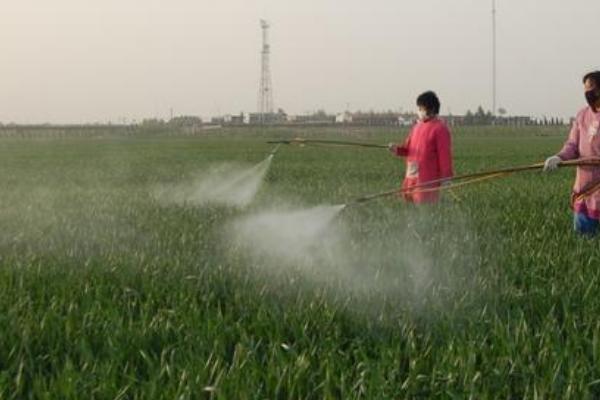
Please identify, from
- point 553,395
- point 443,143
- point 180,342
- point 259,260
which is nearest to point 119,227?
point 259,260

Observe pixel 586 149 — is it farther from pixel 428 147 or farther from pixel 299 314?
pixel 299 314

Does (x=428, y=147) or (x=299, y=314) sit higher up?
(x=428, y=147)

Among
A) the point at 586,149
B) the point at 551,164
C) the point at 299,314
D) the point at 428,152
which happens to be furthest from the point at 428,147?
the point at 299,314

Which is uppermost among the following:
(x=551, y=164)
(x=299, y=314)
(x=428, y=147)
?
(x=428, y=147)

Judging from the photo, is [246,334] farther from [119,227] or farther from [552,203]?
[552,203]

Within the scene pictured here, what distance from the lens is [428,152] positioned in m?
8.35

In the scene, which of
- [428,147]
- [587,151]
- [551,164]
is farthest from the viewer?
[428,147]

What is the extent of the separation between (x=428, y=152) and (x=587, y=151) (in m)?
2.10

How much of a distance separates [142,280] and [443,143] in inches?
171

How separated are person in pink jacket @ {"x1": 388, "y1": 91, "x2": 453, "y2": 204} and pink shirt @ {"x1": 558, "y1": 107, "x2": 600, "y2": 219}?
1.61 metres

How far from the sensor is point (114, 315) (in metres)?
3.88

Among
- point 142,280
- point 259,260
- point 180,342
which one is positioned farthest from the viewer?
point 259,260

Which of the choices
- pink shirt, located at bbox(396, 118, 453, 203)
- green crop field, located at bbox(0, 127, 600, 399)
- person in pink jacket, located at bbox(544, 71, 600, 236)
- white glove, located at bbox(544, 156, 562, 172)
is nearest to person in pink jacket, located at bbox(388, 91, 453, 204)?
pink shirt, located at bbox(396, 118, 453, 203)

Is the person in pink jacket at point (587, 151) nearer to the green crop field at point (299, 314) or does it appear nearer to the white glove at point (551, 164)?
the green crop field at point (299, 314)
